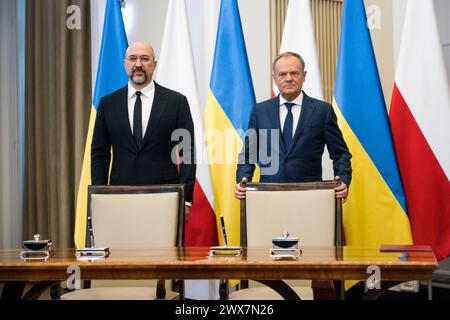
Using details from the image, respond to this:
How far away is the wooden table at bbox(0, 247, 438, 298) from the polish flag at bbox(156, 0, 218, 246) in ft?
Result: 7.22

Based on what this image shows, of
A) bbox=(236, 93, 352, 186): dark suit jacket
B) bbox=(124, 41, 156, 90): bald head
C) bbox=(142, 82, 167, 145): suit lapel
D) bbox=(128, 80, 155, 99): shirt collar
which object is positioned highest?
bbox=(124, 41, 156, 90): bald head

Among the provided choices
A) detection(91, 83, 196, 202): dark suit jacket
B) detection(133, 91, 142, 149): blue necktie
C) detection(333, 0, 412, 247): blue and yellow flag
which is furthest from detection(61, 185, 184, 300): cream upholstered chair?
detection(333, 0, 412, 247): blue and yellow flag

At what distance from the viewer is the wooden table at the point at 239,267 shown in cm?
193

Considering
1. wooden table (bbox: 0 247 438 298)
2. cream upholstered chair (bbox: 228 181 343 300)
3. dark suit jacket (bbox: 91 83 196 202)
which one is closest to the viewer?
wooden table (bbox: 0 247 438 298)

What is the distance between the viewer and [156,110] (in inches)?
142

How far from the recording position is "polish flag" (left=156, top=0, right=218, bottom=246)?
4512 millimetres

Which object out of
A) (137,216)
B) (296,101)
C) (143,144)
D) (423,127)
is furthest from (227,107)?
(137,216)

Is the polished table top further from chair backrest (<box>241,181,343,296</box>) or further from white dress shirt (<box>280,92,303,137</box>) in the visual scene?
white dress shirt (<box>280,92,303,137</box>)

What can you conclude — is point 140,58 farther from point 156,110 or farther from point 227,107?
point 227,107

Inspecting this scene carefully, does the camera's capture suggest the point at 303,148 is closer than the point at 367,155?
Yes

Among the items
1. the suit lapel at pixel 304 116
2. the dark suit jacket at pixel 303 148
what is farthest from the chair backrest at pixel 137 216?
the suit lapel at pixel 304 116

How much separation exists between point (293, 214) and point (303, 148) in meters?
0.75
